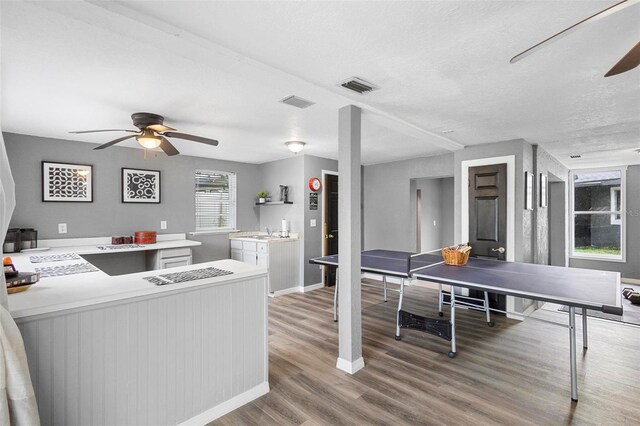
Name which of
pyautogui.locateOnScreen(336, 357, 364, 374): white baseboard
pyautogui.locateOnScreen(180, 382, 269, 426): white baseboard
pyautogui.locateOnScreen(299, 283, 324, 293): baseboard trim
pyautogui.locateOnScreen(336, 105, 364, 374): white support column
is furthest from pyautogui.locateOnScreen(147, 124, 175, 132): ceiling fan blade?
pyautogui.locateOnScreen(299, 283, 324, 293): baseboard trim

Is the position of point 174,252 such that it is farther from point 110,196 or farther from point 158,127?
point 158,127

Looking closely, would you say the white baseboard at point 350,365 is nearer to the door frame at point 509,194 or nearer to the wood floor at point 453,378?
the wood floor at point 453,378

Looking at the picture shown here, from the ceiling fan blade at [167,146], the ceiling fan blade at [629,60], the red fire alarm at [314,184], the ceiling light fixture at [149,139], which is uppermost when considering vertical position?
the ceiling light fixture at [149,139]

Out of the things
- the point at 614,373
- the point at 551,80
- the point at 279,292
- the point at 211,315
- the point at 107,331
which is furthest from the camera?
the point at 279,292

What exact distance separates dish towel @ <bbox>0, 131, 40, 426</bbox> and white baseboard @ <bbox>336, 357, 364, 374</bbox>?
201cm

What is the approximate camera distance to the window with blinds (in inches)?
214

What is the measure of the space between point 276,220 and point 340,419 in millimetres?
4070

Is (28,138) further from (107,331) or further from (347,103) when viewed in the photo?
(347,103)

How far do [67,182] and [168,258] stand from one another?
1567 mm

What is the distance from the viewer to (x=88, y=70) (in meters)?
2.09

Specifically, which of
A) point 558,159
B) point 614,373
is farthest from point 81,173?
point 558,159

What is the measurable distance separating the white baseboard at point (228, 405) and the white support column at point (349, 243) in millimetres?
732

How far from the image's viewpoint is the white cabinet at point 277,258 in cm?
493

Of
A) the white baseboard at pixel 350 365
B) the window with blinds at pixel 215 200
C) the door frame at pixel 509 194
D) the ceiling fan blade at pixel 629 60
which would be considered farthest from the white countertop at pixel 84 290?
the door frame at pixel 509 194
